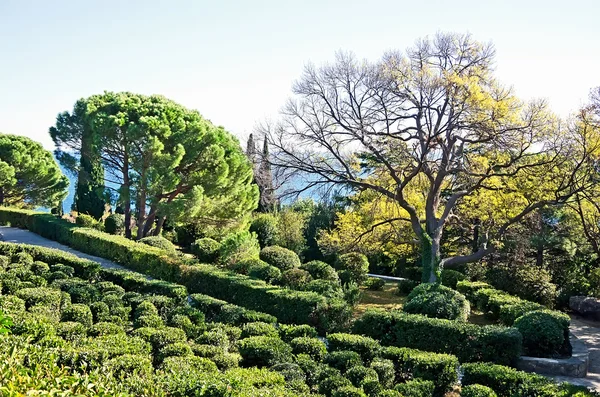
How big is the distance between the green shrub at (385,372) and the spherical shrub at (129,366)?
3196 millimetres

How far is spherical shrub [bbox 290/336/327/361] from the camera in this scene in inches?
311

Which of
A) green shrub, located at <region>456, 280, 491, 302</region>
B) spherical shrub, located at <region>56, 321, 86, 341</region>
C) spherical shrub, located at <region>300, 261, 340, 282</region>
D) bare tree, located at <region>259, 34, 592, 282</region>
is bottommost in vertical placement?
spherical shrub, located at <region>56, 321, 86, 341</region>

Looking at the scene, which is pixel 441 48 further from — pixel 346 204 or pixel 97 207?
pixel 97 207

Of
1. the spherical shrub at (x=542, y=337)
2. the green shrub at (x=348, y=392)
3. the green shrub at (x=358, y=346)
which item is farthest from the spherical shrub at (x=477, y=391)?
the spherical shrub at (x=542, y=337)

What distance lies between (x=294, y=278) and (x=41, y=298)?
609 centimetres

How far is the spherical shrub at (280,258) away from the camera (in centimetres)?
1600

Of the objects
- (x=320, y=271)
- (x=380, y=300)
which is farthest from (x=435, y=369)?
(x=380, y=300)

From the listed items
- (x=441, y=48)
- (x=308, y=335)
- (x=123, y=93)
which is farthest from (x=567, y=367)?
(x=123, y=93)

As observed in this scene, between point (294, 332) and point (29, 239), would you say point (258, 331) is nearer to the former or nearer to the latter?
point (294, 332)

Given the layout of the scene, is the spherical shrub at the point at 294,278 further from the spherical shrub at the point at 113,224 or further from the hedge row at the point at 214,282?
the spherical shrub at the point at 113,224

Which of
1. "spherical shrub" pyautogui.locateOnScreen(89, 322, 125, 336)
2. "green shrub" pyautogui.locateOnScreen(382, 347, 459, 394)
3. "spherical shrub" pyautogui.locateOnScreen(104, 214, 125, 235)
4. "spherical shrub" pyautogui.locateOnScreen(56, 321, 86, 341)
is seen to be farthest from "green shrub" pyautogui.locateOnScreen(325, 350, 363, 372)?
"spherical shrub" pyautogui.locateOnScreen(104, 214, 125, 235)

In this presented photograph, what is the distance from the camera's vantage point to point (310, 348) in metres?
7.95

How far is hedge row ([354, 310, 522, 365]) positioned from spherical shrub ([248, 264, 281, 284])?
12.7 feet

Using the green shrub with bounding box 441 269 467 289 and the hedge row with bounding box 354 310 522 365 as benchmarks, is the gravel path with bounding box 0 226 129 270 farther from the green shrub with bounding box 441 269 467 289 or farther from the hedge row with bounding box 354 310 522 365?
the green shrub with bounding box 441 269 467 289
